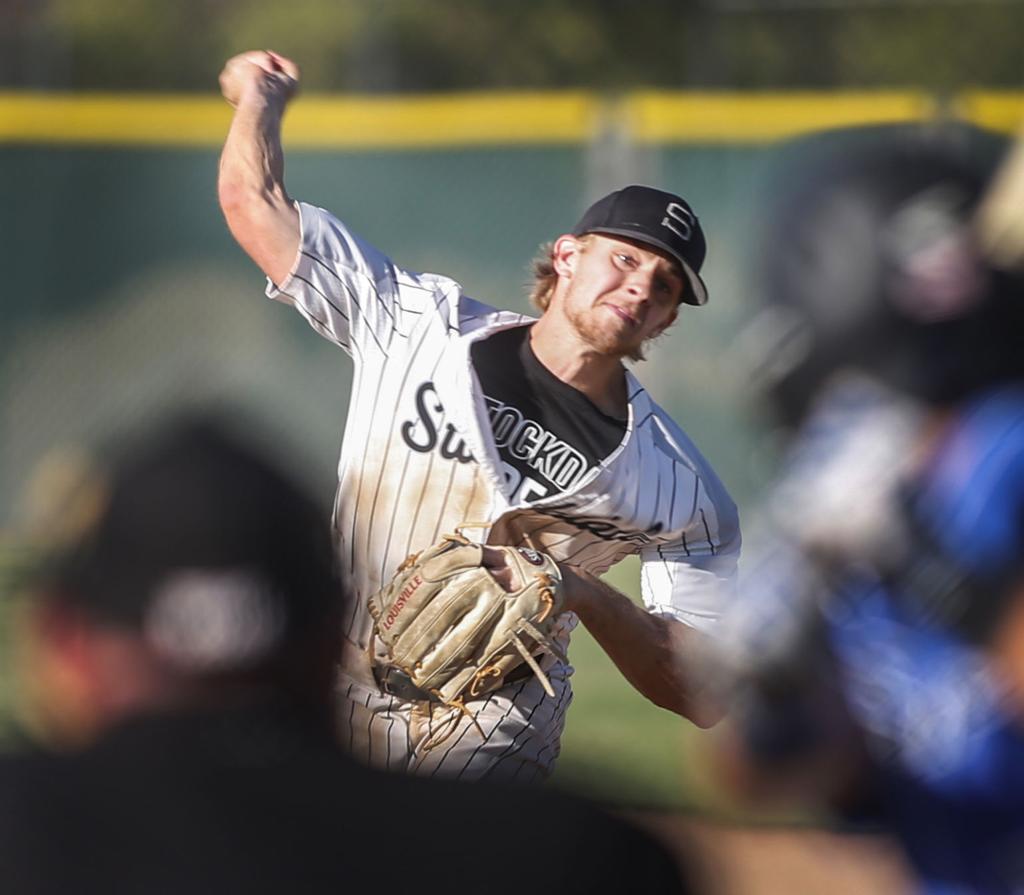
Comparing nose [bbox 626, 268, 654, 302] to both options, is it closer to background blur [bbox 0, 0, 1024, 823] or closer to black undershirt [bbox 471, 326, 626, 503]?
black undershirt [bbox 471, 326, 626, 503]

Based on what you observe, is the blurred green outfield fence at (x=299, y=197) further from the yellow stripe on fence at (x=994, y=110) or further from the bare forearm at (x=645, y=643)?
the bare forearm at (x=645, y=643)

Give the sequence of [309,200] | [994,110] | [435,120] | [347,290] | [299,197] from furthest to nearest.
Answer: [435,120] → [299,197] → [309,200] → [994,110] → [347,290]

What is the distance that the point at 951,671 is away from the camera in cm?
237

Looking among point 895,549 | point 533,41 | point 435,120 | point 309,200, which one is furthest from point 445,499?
point 533,41

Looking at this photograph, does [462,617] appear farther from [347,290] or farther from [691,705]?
[347,290]

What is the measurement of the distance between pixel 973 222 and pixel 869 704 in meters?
0.69

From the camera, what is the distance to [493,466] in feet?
13.7

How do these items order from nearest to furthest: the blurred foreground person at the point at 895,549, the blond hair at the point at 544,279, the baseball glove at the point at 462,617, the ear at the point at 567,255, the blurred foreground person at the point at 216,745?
the blurred foreground person at the point at 216,745 < the blurred foreground person at the point at 895,549 < the baseball glove at the point at 462,617 < the ear at the point at 567,255 < the blond hair at the point at 544,279

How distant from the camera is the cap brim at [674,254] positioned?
4.23m

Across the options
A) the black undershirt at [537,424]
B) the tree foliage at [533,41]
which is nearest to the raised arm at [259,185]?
the black undershirt at [537,424]

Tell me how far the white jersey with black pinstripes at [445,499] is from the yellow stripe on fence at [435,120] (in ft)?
23.1

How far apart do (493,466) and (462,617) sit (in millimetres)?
399

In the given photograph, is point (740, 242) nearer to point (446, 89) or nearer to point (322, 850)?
point (322, 850)

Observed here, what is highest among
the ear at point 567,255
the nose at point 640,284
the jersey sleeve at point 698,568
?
the ear at point 567,255
